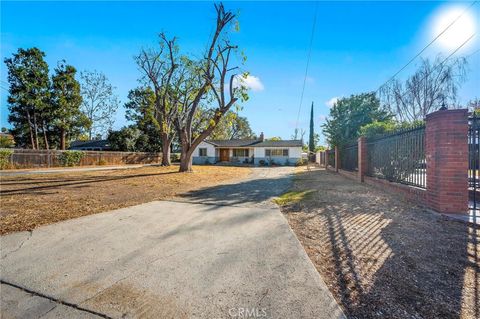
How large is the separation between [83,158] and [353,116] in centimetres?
2622

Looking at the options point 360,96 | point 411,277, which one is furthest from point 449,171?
point 360,96

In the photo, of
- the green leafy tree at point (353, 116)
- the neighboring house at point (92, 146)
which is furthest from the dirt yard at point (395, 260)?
the neighboring house at point (92, 146)

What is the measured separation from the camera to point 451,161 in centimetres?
470

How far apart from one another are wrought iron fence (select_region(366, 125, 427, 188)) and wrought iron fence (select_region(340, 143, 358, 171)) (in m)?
2.57

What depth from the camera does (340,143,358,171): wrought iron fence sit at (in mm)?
12383

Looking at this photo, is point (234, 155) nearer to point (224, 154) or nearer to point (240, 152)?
point (240, 152)

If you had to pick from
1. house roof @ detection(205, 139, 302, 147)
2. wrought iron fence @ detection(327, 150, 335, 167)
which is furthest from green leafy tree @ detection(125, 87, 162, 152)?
wrought iron fence @ detection(327, 150, 335, 167)

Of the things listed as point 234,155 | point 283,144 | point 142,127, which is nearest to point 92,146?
point 142,127

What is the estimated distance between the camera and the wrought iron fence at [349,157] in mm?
12383

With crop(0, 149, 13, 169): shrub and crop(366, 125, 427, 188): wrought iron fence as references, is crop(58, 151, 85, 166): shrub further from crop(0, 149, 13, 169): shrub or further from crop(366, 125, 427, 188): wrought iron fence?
crop(366, 125, 427, 188): wrought iron fence

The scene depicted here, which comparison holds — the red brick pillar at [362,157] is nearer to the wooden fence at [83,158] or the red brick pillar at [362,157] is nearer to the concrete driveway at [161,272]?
the concrete driveway at [161,272]

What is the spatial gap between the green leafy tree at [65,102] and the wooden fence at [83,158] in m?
5.78

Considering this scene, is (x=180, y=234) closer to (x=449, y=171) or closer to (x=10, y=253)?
(x=10, y=253)

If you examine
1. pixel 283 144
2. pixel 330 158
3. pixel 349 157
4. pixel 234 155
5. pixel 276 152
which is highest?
pixel 283 144
